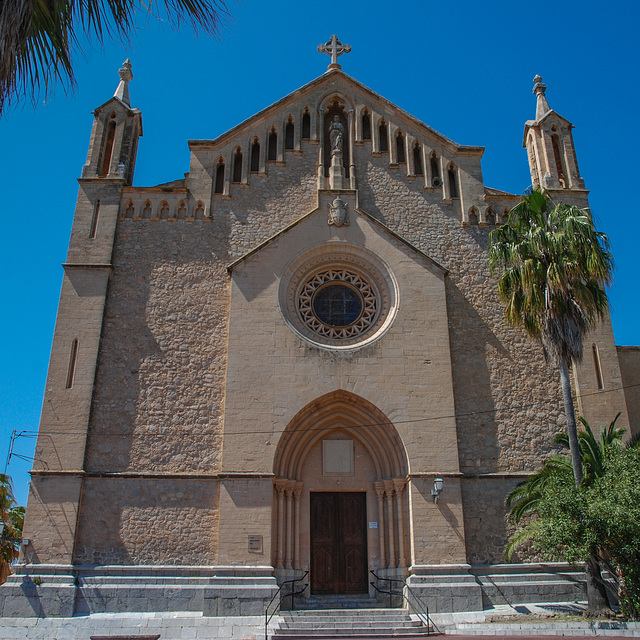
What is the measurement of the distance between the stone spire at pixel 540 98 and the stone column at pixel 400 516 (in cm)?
1336

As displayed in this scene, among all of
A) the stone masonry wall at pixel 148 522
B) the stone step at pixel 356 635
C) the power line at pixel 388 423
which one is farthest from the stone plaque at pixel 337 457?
the stone step at pixel 356 635

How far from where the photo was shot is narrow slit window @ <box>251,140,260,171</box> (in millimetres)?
Result: 20562

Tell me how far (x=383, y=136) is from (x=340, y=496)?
38.5ft

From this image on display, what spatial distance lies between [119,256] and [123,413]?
4.85 meters

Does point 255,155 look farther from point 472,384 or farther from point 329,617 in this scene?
point 329,617

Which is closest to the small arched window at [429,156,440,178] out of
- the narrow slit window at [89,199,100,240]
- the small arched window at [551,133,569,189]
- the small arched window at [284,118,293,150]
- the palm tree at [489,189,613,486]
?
the small arched window at [551,133,569,189]

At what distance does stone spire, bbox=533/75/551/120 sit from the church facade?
473 millimetres

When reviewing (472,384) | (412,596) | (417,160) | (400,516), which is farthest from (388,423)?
(417,160)

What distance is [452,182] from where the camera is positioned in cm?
2100

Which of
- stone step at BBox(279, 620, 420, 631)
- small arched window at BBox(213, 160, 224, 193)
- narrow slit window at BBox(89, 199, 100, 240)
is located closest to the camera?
stone step at BBox(279, 620, 420, 631)

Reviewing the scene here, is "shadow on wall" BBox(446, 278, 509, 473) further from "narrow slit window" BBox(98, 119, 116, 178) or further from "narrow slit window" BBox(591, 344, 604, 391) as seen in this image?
"narrow slit window" BBox(98, 119, 116, 178)

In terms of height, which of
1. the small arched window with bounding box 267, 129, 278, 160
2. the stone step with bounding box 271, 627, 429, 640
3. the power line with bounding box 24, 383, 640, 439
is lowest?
the stone step with bounding box 271, 627, 429, 640

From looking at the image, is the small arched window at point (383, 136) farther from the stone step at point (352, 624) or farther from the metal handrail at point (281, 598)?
the stone step at point (352, 624)

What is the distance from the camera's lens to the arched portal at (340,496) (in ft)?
55.5
